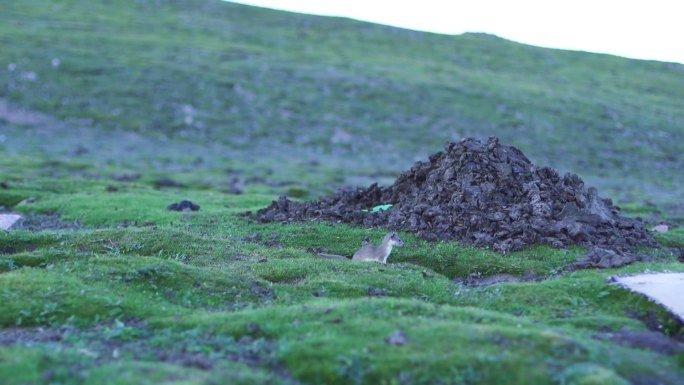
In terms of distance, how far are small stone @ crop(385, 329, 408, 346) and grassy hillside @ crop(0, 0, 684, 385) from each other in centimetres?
3

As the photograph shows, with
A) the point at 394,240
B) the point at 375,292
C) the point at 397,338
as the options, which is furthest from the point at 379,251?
the point at 397,338

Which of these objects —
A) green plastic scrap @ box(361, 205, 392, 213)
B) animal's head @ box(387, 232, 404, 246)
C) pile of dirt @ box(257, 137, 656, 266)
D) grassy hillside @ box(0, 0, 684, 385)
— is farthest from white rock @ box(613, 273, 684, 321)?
green plastic scrap @ box(361, 205, 392, 213)

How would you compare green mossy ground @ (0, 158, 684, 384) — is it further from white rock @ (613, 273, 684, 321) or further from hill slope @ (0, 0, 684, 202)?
hill slope @ (0, 0, 684, 202)

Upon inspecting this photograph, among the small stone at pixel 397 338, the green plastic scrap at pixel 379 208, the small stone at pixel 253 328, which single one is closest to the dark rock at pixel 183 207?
the green plastic scrap at pixel 379 208

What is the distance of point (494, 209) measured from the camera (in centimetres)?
2070

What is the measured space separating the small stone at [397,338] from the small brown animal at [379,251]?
6.34 metres

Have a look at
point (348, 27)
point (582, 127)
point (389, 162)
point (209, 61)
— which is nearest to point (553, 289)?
point (389, 162)

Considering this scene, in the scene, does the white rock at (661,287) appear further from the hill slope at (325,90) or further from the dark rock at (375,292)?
the hill slope at (325,90)

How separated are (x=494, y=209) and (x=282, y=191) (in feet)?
82.7

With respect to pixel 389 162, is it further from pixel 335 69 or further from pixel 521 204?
pixel 521 204

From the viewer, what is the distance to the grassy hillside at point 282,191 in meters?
11.4

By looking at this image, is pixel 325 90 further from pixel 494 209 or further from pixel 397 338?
pixel 397 338

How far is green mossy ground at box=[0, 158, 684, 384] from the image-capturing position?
35.4 feet

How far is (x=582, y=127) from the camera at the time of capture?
286ft
